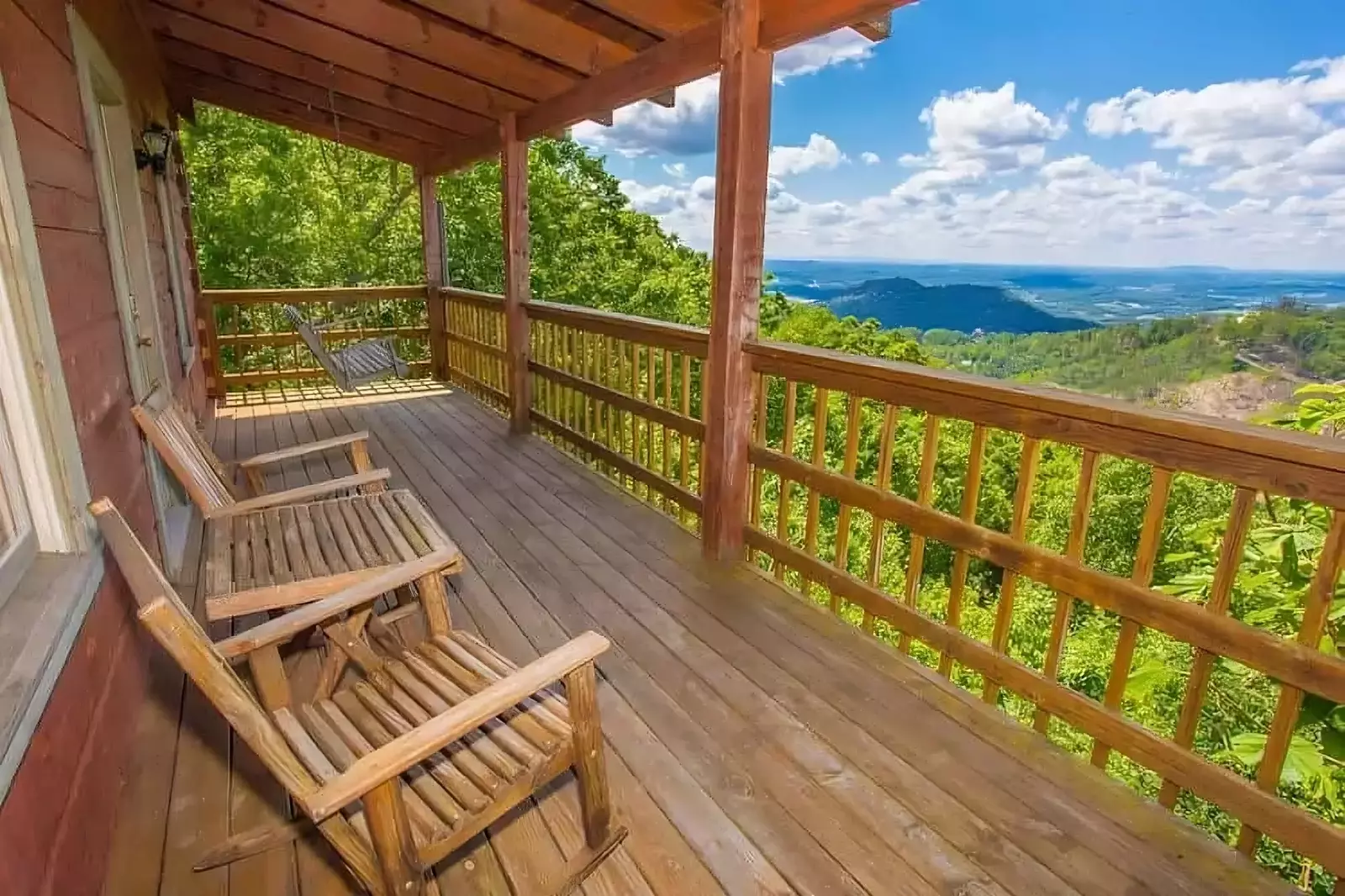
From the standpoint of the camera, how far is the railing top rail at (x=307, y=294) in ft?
20.0

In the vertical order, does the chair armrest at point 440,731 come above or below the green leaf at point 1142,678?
above

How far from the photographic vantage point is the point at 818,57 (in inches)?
1084

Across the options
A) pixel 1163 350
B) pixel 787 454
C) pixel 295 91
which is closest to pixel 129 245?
pixel 295 91

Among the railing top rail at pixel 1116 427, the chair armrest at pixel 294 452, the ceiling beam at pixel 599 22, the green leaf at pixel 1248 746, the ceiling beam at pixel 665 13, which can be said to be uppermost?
the ceiling beam at pixel 599 22

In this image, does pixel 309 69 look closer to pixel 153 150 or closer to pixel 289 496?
pixel 153 150

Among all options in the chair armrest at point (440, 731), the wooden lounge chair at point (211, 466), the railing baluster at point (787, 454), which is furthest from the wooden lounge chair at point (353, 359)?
the chair armrest at point (440, 731)

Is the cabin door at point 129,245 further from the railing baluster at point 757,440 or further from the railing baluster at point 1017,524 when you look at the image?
the railing baluster at point 1017,524

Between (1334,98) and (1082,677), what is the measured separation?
1330 centimetres

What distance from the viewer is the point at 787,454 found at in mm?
2766

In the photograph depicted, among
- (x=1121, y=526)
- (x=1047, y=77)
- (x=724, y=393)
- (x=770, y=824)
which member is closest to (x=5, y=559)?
(x=770, y=824)

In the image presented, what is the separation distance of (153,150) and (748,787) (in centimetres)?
429

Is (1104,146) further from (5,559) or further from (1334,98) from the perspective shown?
(5,559)

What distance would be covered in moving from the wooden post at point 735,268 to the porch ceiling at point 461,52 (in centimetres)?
13

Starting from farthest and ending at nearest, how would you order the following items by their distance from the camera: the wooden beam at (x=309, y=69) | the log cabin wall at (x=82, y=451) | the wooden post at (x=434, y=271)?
the wooden post at (x=434, y=271)
the wooden beam at (x=309, y=69)
the log cabin wall at (x=82, y=451)
